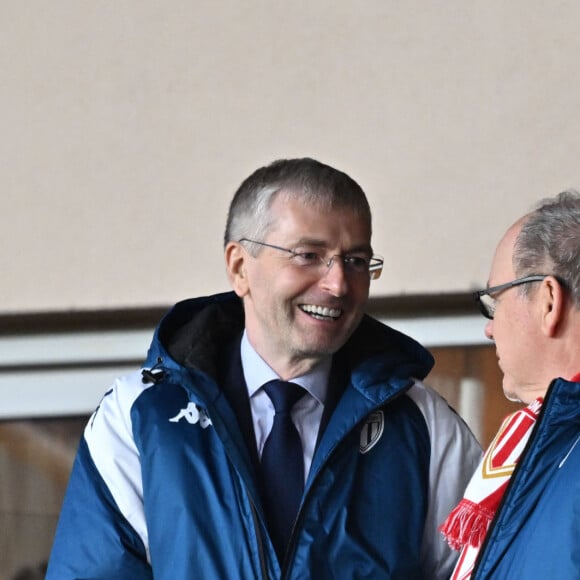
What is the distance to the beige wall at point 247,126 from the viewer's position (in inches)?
144

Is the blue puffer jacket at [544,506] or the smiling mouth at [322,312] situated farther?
the smiling mouth at [322,312]

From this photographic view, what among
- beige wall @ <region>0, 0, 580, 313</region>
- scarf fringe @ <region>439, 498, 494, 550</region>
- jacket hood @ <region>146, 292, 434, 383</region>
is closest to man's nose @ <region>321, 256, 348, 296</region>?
jacket hood @ <region>146, 292, 434, 383</region>

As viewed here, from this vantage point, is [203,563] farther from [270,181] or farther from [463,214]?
[463,214]

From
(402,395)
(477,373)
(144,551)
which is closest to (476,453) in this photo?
(402,395)

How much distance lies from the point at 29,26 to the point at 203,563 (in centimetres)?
231

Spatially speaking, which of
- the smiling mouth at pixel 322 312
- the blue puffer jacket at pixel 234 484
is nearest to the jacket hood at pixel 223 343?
the blue puffer jacket at pixel 234 484

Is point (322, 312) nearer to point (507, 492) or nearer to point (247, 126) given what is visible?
point (507, 492)

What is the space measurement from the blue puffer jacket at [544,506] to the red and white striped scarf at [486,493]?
10 cm

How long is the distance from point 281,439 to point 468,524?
42 cm

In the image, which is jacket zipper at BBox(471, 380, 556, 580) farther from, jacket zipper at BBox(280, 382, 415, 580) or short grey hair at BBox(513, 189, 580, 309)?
jacket zipper at BBox(280, 382, 415, 580)

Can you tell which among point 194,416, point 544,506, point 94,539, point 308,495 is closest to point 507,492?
point 544,506

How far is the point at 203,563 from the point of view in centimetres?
190

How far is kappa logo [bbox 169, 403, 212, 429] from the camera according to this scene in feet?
6.61

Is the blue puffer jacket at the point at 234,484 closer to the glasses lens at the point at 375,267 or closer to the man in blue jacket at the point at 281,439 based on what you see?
the man in blue jacket at the point at 281,439
